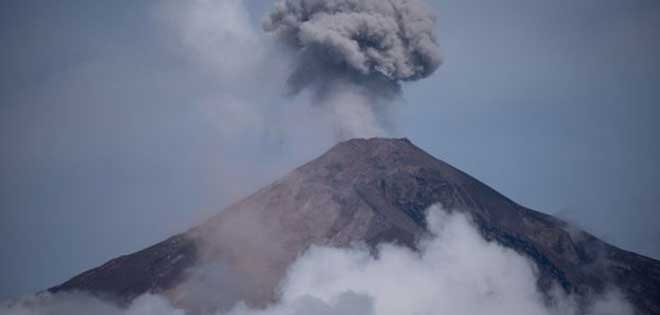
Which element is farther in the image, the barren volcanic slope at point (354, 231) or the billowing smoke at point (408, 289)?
the barren volcanic slope at point (354, 231)

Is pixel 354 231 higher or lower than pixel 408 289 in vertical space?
higher

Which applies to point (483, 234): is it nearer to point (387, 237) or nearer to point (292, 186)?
point (387, 237)

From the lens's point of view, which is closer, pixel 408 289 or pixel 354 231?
pixel 408 289

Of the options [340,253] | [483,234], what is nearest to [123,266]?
[340,253]

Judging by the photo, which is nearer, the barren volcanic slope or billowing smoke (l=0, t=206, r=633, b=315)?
billowing smoke (l=0, t=206, r=633, b=315)
